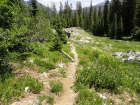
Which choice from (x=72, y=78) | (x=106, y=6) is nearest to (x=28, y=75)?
(x=72, y=78)

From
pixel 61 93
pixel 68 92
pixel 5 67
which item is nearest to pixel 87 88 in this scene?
pixel 68 92

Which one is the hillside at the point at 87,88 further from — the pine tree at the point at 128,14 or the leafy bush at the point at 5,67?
the pine tree at the point at 128,14

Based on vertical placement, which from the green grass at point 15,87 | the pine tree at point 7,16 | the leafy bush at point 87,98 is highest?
the pine tree at point 7,16

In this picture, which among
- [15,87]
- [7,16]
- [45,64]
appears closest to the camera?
[15,87]

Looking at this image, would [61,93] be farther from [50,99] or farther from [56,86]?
[50,99]

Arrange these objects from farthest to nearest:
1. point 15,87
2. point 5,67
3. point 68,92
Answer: point 5,67 < point 68,92 < point 15,87

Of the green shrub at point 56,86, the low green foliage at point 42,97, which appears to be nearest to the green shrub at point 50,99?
the low green foliage at point 42,97

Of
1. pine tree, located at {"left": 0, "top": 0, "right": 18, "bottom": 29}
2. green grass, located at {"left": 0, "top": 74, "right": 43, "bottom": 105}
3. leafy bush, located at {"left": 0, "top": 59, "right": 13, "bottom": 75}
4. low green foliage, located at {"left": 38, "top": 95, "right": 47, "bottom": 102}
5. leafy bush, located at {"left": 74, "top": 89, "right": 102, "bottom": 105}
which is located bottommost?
leafy bush, located at {"left": 74, "top": 89, "right": 102, "bottom": 105}

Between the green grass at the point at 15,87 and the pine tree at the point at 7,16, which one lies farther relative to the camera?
the pine tree at the point at 7,16

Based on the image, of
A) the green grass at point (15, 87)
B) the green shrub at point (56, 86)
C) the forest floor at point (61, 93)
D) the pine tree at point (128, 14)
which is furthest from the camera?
the pine tree at point (128, 14)

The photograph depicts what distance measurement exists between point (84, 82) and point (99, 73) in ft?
3.83

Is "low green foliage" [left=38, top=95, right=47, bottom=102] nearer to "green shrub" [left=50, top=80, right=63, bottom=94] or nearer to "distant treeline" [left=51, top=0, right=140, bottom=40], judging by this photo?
"green shrub" [left=50, top=80, right=63, bottom=94]

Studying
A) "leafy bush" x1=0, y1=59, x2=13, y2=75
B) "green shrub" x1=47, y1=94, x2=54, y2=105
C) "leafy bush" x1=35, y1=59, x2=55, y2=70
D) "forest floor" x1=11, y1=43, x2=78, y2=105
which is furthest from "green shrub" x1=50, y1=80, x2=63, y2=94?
"leafy bush" x1=0, y1=59, x2=13, y2=75

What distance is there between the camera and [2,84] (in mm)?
9969
